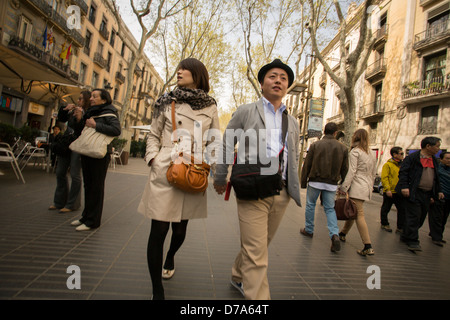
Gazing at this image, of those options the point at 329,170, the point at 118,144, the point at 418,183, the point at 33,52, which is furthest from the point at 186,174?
the point at 33,52

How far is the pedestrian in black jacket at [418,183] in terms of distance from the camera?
427 cm

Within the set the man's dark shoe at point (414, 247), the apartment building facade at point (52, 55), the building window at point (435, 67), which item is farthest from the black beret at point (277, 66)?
the building window at point (435, 67)

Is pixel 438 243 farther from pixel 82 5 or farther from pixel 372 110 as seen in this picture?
pixel 82 5

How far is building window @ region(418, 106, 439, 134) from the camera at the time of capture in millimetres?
16969

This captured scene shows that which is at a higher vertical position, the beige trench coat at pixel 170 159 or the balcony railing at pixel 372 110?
the balcony railing at pixel 372 110

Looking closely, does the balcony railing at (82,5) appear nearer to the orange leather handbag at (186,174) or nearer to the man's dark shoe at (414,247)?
the orange leather handbag at (186,174)

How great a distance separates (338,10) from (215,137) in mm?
9359

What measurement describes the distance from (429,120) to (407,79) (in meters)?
3.65

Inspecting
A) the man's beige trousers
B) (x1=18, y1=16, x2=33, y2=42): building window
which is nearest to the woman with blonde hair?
the man's beige trousers

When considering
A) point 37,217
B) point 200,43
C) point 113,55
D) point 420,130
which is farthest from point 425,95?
point 113,55

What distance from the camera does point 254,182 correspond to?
1.84 m

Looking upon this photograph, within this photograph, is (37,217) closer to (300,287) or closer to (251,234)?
(251,234)

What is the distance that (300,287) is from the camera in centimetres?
241

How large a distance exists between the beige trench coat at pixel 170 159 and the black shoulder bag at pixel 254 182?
362mm
